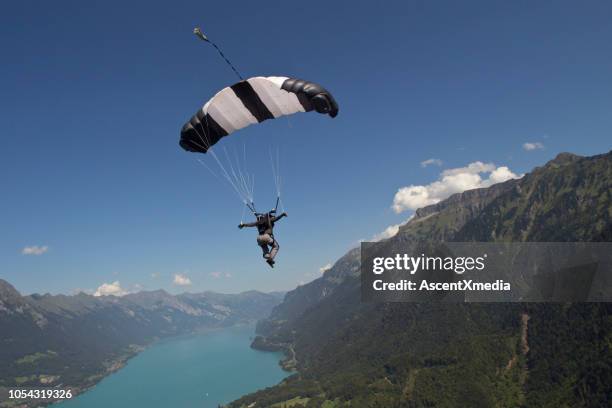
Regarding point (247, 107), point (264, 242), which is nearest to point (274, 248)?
point (264, 242)

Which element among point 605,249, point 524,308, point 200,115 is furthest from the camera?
point 524,308

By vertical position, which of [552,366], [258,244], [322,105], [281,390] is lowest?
[281,390]

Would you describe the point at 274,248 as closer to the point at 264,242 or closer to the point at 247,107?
the point at 264,242

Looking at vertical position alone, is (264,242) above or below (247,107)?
below

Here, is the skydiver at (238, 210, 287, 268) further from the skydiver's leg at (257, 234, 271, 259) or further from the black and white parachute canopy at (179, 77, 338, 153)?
the black and white parachute canopy at (179, 77, 338, 153)

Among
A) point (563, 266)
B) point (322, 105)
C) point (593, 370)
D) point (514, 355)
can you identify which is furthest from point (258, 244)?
point (563, 266)

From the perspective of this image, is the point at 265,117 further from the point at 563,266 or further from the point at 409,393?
the point at 563,266
